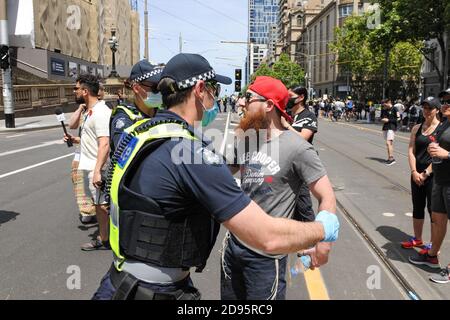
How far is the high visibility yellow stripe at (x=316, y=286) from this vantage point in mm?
3811

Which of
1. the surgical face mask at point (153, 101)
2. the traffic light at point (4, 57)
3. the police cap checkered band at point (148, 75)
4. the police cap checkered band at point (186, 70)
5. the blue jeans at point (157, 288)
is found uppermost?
the traffic light at point (4, 57)

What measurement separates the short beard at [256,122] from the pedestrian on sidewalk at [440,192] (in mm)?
2331

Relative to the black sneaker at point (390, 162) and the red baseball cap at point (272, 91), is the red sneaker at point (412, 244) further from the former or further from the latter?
the black sneaker at point (390, 162)

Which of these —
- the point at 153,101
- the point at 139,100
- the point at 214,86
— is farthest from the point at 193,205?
the point at 139,100

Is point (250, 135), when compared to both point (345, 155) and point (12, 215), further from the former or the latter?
point (345, 155)

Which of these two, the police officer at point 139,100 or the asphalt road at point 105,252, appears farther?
the asphalt road at point 105,252

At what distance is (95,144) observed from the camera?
532 centimetres

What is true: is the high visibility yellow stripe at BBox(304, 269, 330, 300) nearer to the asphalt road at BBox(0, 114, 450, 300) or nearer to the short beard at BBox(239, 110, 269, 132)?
the asphalt road at BBox(0, 114, 450, 300)

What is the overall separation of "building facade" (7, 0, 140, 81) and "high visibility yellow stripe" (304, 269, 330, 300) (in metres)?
34.9

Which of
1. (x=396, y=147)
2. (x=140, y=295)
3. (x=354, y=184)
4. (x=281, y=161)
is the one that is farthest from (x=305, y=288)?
(x=396, y=147)

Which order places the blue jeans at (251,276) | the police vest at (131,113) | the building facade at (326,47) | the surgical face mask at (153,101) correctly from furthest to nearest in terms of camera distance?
the building facade at (326,47) < the police vest at (131,113) < the surgical face mask at (153,101) < the blue jeans at (251,276)

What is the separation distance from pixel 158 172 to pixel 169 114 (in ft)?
0.95

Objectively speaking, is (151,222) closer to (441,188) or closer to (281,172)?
(281,172)

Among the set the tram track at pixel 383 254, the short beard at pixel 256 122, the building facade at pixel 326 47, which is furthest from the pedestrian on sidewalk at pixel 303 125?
Result: the building facade at pixel 326 47
